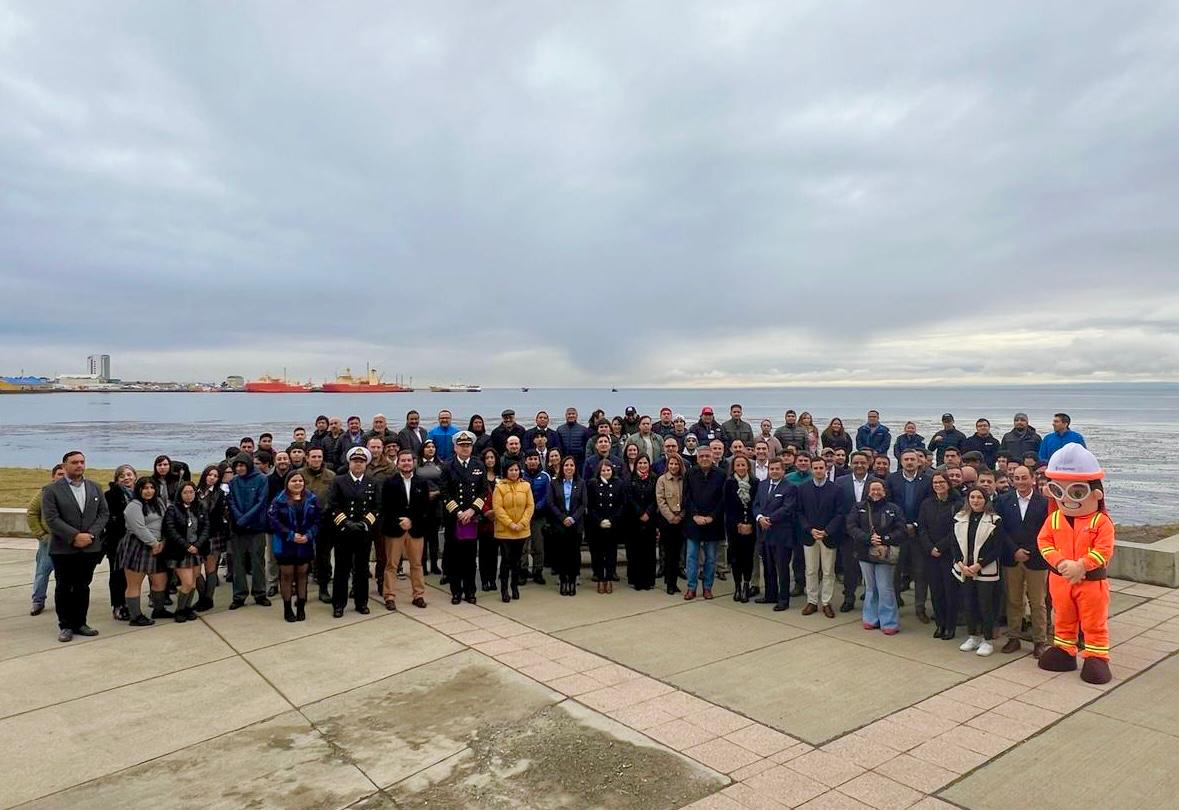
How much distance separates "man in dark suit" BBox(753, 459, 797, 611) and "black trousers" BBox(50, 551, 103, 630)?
6.49 metres

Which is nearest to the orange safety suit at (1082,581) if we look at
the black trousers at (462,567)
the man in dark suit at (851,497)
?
the man in dark suit at (851,497)

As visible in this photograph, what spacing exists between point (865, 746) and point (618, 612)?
3.36 metres

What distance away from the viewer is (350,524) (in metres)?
7.35

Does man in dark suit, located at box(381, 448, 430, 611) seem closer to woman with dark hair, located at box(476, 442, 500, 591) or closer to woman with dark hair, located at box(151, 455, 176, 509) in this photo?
woman with dark hair, located at box(476, 442, 500, 591)

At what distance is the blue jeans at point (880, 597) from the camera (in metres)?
6.79

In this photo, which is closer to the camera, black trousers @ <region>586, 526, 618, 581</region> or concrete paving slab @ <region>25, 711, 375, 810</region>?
concrete paving slab @ <region>25, 711, 375, 810</region>

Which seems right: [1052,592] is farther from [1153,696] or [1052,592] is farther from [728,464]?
[728,464]

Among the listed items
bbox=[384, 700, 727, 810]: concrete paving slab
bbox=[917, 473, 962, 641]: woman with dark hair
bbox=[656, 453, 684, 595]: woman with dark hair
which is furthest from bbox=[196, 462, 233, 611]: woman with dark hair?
bbox=[917, 473, 962, 641]: woman with dark hair

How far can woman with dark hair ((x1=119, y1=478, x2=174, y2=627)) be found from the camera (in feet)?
23.0

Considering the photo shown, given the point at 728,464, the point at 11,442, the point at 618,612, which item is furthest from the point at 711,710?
the point at 11,442

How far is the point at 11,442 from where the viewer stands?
46000mm

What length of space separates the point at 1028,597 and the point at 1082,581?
74 cm

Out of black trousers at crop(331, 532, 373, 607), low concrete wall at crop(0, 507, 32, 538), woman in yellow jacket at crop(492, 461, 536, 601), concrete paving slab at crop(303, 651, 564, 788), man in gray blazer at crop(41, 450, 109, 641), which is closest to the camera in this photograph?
concrete paving slab at crop(303, 651, 564, 788)

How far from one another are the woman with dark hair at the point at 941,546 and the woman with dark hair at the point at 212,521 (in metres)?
6.88
